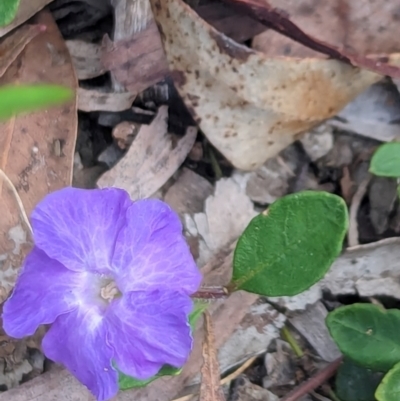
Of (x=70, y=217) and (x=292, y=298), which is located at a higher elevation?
(x=70, y=217)

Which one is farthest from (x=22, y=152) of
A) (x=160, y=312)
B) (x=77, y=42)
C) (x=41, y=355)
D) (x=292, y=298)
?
(x=292, y=298)


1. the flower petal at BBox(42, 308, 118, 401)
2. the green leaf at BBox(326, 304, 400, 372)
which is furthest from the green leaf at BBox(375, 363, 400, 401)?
the flower petal at BBox(42, 308, 118, 401)

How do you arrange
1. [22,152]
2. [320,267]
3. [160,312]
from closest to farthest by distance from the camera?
1. [160,312]
2. [320,267]
3. [22,152]

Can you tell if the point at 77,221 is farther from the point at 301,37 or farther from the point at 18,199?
the point at 301,37

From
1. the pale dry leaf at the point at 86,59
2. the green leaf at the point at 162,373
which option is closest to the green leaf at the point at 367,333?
the green leaf at the point at 162,373

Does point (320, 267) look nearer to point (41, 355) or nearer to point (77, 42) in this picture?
point (41, 355)

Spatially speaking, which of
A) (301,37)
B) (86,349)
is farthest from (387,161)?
(86,349)
